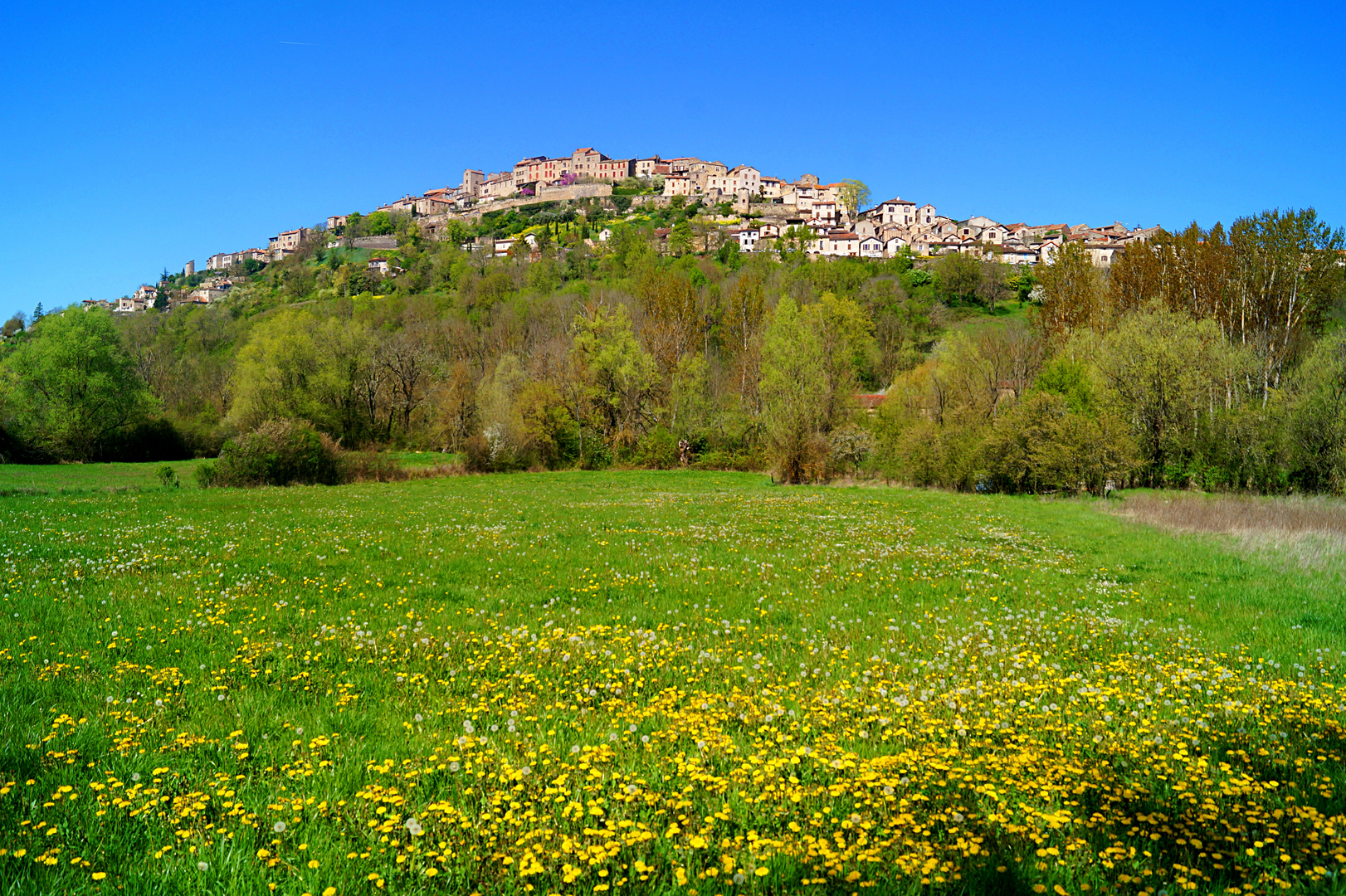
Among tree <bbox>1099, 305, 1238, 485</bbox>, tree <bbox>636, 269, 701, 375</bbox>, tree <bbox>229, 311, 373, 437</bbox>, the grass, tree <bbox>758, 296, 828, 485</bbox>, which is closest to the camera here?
the grass

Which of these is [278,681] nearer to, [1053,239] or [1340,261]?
[1340,261]

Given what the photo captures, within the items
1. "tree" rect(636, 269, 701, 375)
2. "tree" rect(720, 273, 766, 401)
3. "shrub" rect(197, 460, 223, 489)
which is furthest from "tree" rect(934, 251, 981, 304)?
"shrub" rect(197, 460, 223, 489)

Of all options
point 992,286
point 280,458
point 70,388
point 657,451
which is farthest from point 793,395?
point 992,286

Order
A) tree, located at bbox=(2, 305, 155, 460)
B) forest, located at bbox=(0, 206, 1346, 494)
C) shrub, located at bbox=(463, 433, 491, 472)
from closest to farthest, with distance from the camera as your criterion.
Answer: forest, located at bbox=(0, 206, 1346, 494) → shrub, located at bbox=(463, 433, 491, 472) → tree, located at bbox=(2, 305, 155, 460)

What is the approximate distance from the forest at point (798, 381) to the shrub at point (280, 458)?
2.01 metres

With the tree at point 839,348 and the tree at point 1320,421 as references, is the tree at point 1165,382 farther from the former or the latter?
the tree at point 839,348

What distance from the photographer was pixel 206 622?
32.8ft

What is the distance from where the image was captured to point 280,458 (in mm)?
42969

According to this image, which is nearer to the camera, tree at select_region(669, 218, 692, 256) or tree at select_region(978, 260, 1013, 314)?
tree at select_region(978, 260, 1013, 314)

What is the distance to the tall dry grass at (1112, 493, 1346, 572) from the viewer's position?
Result: 18.4 m

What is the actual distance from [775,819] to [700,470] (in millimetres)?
58887

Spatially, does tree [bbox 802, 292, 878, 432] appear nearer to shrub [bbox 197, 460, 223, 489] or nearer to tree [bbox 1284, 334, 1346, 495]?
tree [bbox 1284, 334, 1346, 495]

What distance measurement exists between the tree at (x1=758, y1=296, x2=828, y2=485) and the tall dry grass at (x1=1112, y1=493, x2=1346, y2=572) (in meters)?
20.8

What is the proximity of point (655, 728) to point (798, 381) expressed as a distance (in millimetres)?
55881
